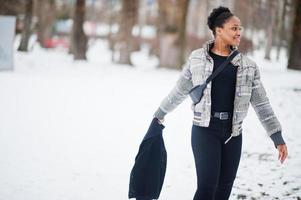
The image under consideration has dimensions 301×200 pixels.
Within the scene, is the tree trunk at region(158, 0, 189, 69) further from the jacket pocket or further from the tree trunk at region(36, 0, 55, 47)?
the jacket pocket

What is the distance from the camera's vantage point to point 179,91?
4078 mm

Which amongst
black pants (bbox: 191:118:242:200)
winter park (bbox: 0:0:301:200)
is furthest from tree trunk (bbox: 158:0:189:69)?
black pants (bbox: 191:118:242:200)

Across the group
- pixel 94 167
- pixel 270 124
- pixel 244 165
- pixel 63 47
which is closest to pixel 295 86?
pixel 244 165

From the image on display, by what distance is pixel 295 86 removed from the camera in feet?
48.3

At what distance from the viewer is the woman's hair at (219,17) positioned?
3822mm

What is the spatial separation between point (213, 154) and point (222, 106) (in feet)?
1.23

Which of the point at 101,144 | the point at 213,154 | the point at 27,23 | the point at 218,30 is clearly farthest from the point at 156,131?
the point at 27,23

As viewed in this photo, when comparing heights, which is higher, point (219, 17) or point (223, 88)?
point (219, 17)

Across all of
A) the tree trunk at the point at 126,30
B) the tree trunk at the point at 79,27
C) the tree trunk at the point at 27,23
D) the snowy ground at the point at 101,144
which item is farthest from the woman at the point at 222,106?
the tree trunk at the point at 27,23

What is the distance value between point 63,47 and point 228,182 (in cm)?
4758

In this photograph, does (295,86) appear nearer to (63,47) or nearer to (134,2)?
(134,2)

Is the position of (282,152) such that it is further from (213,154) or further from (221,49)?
(221,49)

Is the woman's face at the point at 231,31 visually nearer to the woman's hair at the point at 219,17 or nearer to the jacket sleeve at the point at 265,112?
the woman's hair at the point at 219,17

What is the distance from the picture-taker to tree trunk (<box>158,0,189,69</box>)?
72.7 feet
